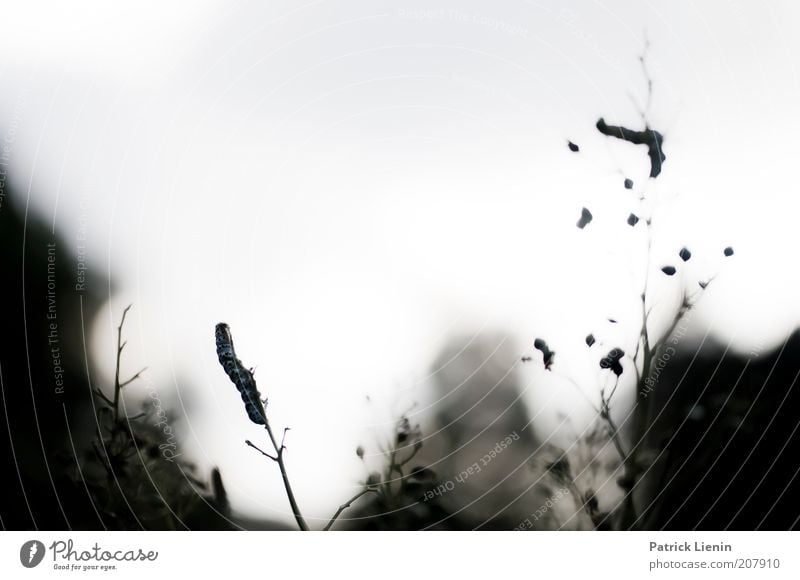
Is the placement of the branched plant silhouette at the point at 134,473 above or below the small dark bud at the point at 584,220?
below

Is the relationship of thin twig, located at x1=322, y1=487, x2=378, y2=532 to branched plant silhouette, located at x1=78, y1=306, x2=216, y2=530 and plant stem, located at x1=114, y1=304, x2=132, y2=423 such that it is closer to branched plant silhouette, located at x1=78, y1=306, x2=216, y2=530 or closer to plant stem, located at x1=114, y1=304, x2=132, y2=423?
branched plant silhouette, located at x1=78, y1=306, x2=216, y2=530

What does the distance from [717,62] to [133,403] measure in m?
0.83

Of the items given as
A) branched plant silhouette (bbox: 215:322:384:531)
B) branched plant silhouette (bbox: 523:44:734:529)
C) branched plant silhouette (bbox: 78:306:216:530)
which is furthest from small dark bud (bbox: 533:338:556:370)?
branched plant silhouette (bbox: 78:306:216:530)

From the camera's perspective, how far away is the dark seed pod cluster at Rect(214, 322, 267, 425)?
54.1 inches

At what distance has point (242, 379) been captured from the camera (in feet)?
4.51

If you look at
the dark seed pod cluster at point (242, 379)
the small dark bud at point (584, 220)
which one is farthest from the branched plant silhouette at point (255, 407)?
the small dark bud at point (584, 220)

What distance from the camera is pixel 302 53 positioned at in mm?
1394

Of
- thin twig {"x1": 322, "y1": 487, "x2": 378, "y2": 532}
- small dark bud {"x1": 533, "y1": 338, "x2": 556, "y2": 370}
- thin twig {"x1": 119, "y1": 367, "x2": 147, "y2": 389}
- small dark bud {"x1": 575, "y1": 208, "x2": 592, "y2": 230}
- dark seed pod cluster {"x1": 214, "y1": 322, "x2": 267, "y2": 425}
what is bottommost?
thin twig {"x1": 322, "y1": 487, "x2": 378, "y2": 532}

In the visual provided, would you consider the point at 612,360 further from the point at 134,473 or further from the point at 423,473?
the point at 134,473

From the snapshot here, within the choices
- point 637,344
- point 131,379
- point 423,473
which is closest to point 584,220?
point 637,344

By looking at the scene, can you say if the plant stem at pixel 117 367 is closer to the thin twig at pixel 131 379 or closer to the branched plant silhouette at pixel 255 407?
the thin twig at pixel 131 379

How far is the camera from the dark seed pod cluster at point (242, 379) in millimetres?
1374

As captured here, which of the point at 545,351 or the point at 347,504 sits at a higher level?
the point at 545,351
